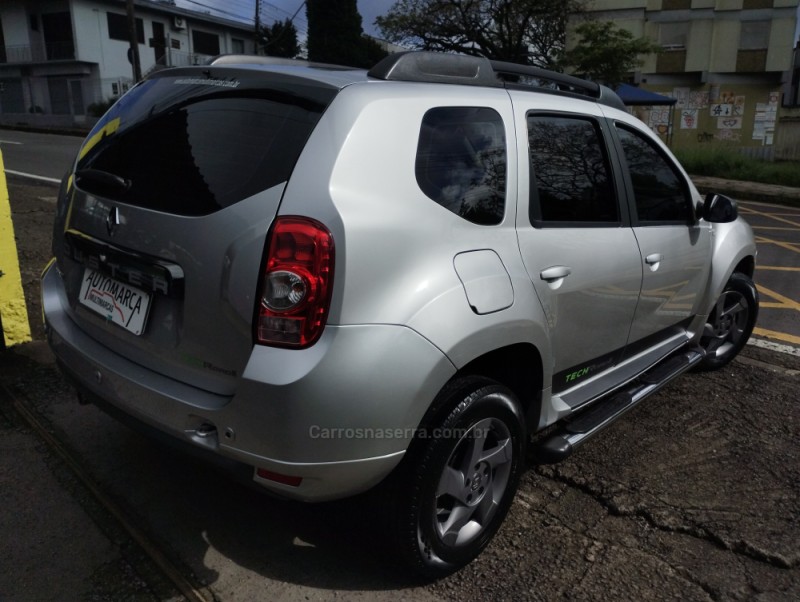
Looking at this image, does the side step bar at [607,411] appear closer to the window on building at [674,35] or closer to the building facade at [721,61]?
the building facade at [721,61]

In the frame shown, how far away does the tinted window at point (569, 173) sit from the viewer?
8.83 feet

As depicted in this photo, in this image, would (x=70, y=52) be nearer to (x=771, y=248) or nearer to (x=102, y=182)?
(x=771, y=248)

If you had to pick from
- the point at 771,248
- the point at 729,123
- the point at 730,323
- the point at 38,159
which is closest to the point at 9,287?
the point at 730,323

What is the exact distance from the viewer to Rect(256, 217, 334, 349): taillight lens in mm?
1934

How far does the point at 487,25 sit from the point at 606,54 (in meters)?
8.43

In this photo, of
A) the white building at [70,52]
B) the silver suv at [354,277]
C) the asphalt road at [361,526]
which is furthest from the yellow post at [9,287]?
the white building at [70,52]

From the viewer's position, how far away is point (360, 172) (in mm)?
2039

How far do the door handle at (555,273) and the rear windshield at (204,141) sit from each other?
1028mm

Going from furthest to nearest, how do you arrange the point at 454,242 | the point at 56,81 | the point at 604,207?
the point at 56,81, the point at 604,207, the point at 454,242

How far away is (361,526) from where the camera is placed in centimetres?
235

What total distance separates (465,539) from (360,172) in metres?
1.37

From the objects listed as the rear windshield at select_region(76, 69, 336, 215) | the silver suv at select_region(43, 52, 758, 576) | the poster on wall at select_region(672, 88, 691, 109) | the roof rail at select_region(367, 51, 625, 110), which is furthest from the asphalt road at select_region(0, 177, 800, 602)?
the poster on wall at select_region(672, 88, 691, 109)

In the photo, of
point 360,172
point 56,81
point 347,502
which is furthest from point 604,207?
point 56,81

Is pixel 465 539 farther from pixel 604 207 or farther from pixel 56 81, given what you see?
pixel 56 81
